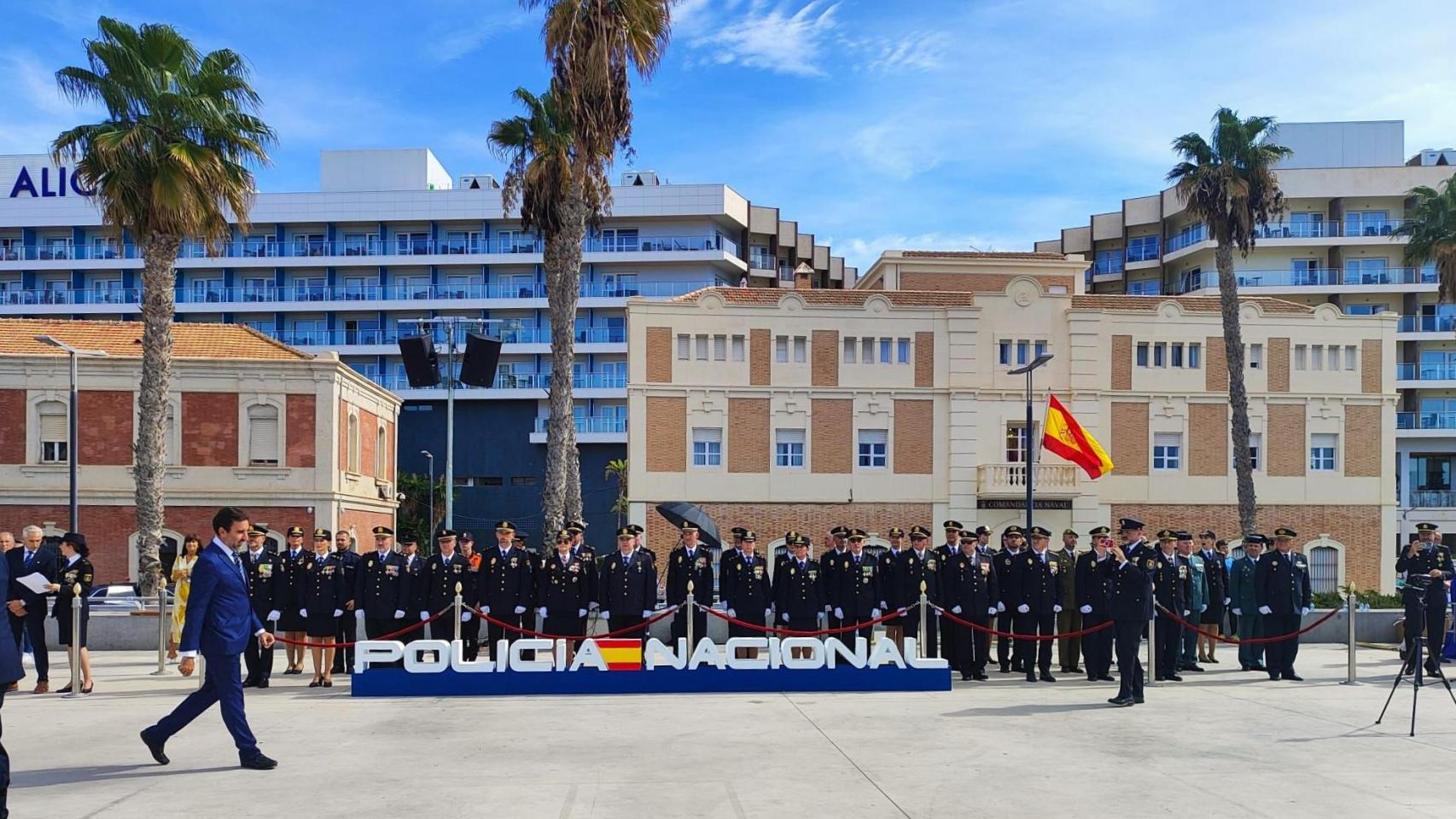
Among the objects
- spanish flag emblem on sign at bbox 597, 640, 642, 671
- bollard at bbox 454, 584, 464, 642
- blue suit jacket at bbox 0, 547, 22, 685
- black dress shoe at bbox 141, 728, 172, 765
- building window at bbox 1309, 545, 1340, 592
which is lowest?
building window at bbox 1309, 545, 1340, 592

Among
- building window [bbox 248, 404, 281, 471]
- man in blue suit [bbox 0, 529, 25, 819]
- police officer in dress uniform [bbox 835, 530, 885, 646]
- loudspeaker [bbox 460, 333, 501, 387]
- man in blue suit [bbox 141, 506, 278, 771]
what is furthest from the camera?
building window [bbox 248, 404, 281, 471]

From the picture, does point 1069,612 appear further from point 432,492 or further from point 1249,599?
point 432,492

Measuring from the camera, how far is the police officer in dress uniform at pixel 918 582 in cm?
1717

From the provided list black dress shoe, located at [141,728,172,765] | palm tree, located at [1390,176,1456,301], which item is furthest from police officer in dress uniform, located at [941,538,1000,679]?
palm tree, located at [1390,176,1456,301]

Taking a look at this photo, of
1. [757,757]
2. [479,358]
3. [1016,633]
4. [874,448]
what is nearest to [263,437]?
[479,358]

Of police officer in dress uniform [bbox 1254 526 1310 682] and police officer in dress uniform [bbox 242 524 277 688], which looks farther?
police officer in dress uniform [bbox 1254 526 1310 682]

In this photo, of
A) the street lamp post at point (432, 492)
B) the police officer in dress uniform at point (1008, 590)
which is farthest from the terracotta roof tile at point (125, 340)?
the police officer in dress uniform at point (1008, 590)

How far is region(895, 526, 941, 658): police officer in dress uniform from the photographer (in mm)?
17172

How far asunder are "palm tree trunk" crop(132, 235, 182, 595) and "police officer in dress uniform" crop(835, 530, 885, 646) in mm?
14155

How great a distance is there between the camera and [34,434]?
38312mm

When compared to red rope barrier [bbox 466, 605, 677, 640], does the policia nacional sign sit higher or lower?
lower

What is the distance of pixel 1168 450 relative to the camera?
4400 cm

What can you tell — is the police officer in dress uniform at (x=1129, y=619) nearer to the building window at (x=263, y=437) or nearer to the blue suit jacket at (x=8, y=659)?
the blue suit jacket at (x=8, y=659)

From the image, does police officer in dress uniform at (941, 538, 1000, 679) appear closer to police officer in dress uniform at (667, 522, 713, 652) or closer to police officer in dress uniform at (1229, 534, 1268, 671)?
police officer in dress uniform at (667, 522, 713, 652)
